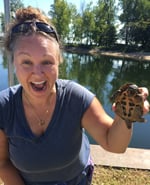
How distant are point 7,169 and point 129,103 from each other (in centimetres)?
84

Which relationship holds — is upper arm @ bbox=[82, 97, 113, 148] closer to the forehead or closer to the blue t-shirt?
the blue t-shirt

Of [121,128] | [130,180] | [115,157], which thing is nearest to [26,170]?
[121,128]

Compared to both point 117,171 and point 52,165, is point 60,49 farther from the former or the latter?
point 117,171

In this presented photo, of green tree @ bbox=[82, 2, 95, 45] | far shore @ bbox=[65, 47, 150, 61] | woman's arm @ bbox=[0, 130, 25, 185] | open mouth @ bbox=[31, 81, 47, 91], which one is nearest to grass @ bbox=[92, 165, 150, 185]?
woman's arm @ bbox=[0, 130, 25, 185]

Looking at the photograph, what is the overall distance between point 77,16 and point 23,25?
156 ft

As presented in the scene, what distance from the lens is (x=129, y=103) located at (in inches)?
51.5

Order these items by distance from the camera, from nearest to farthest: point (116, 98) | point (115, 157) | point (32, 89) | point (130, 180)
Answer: point (116, 98) < point (32, 89) < point (130, 180) < point (115, 157)

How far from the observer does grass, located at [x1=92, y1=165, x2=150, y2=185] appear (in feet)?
10.2

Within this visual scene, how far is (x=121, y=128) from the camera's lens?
1420mm

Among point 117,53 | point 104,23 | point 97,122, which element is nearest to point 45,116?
point 97,122

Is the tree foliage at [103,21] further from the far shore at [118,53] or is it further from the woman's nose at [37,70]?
the woman's nose at [37,70]

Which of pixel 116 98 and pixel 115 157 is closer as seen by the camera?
pixel 116 98

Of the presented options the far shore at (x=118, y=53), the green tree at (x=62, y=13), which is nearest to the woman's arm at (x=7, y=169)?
the far shore at (x=118, y=53)

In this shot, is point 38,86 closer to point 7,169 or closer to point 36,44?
point 36,44
